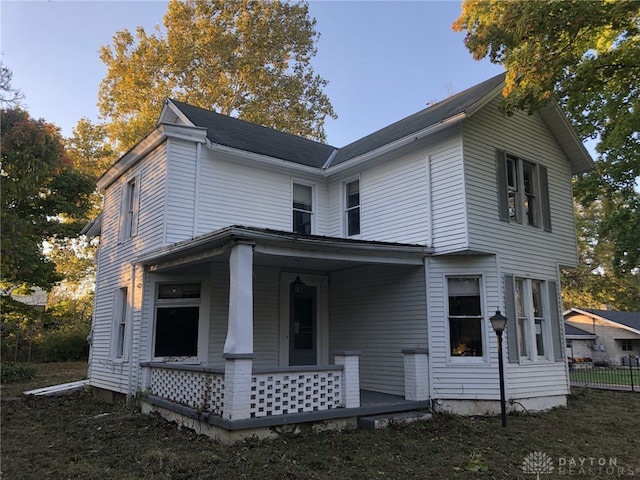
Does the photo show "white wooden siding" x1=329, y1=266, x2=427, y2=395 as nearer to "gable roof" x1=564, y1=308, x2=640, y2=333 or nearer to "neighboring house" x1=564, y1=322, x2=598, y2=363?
"gable roof" x1=564, y1=308, x2=640, y2=333

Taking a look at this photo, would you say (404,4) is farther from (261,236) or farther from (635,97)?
(261,236)

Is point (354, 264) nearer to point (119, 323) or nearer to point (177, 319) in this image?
point (177, 319)

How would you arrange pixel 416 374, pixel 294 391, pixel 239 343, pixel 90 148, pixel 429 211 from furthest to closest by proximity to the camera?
pixel 90 148 < pixel 429 211 < pixel 416 374 < pixel 294 391 < pixel 239 343

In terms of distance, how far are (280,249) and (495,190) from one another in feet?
16.0

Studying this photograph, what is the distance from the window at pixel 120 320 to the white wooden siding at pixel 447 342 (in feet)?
23.1

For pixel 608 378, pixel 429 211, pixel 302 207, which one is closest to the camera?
pixel 429 211

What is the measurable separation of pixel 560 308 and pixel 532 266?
1361 mm

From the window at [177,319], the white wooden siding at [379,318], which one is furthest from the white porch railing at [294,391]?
the window at [177,319]

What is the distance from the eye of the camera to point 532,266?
33.0ft

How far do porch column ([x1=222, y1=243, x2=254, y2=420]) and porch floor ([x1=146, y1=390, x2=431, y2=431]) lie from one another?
0.44 ft

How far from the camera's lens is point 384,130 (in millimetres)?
13828

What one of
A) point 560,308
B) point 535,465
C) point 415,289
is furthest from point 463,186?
point 535,465

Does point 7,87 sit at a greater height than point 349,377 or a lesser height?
greater

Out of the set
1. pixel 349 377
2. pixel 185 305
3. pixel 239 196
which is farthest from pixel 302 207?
pixel 349 377
